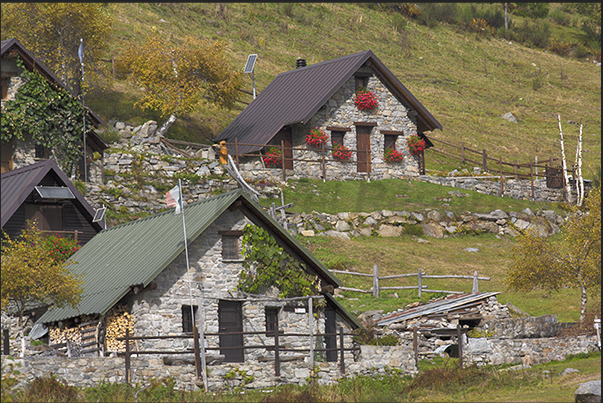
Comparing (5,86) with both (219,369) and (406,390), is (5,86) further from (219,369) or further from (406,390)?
(406,390)

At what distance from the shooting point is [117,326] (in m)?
24.7

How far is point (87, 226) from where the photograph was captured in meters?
32.7

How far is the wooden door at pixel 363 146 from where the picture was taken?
47.5 meters

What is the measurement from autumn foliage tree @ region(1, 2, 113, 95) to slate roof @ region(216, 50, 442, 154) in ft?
29.1

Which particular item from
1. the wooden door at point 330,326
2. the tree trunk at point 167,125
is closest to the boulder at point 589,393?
the wooden door at point 330,326

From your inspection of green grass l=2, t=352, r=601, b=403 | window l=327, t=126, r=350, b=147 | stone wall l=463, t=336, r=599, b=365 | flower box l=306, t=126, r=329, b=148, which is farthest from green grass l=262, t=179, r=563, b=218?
green grass l=2, t=352, r=601, b=403

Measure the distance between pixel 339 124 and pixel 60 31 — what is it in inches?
625

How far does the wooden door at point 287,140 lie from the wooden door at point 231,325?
20.0m

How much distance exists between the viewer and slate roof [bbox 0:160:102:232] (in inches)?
1156

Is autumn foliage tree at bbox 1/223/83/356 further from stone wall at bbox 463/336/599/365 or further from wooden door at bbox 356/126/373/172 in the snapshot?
wooden door at bbox 356/126/373/172

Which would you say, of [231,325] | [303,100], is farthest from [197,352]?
[303,100]

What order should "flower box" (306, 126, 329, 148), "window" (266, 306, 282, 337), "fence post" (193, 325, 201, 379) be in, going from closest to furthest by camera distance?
"fence post" (193, 325, 201, 379) < "window" (266, 306, 282, 337) < "flower box" (306, 126, 329, 148)

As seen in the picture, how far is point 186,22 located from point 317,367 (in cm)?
5410

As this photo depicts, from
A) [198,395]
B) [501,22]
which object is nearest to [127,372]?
[198,395]
